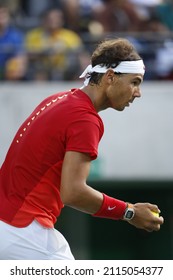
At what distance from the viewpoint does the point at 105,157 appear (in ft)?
38.2

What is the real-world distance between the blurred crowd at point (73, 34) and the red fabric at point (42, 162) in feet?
19.3

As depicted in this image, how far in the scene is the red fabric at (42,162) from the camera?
4.91 metres

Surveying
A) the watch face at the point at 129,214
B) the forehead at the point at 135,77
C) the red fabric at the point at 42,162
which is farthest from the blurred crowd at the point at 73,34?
the watch face at the point at 129,214

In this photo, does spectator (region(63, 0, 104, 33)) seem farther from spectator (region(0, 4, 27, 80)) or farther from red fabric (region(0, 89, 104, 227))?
red fabric (region(0, 89, 104, 227))

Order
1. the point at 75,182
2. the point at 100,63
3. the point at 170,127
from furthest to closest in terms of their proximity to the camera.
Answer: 1. the point at 170,127
2. the point at 100,63
3. the point at 75,182

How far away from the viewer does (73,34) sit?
11.3m

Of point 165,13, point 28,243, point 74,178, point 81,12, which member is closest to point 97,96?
point 74,178

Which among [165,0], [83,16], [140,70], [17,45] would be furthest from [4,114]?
[140,70]

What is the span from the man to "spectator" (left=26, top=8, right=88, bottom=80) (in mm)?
5818

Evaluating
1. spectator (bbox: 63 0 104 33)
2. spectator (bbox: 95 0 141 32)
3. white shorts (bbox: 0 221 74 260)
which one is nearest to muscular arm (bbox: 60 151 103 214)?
white shorts (bbox: 0 221 74 260)

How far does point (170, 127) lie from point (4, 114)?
219cm

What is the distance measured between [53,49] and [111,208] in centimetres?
618

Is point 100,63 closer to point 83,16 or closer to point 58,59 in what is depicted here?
point 58,59

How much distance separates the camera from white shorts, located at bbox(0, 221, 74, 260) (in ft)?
16.2
